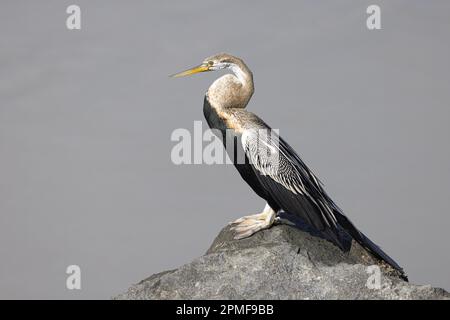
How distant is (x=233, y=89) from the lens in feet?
27.5

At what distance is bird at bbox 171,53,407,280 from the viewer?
7945mm

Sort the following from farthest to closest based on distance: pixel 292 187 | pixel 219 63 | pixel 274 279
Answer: pixel 219 63, pixel 292 187, pixel 274 279

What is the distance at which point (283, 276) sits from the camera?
24.0 ft

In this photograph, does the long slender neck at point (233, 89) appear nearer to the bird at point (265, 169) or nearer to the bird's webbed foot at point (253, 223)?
the bird at point (265, 169)

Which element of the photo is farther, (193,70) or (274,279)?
(193,70)

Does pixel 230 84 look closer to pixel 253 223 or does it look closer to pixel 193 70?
pixel 193 70

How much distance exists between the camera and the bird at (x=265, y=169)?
26.1 feet

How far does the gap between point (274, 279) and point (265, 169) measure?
4.03 feet

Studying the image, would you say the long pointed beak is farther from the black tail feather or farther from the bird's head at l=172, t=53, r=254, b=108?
the black tail feather

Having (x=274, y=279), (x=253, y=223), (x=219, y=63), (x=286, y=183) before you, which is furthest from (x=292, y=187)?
(x=219, y=63)

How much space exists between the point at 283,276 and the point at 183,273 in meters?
0.89

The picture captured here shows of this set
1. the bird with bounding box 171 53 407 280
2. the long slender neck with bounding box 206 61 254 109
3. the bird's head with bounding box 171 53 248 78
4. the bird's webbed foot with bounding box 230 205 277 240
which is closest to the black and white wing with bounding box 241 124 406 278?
the bird with bounding box 171 53 407 280
